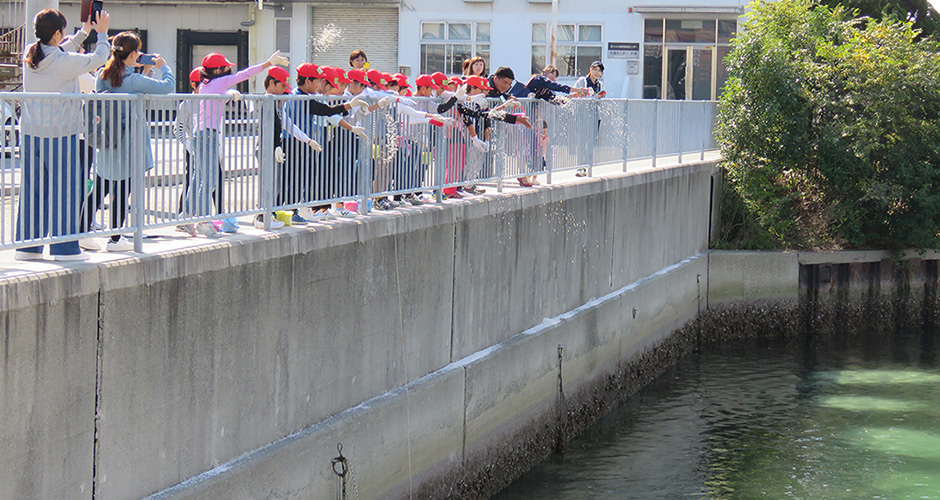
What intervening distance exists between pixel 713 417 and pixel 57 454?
34.8 ft

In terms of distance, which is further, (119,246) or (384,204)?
(384,204)

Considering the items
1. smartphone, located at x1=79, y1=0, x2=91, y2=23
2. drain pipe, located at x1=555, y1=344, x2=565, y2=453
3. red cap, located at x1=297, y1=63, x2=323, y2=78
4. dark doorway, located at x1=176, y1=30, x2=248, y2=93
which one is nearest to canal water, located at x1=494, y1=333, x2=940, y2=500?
drain pipe, located at x1=555, y1=344, x2=565, y2=453

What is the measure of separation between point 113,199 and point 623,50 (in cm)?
2952

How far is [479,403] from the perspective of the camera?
11141 mm

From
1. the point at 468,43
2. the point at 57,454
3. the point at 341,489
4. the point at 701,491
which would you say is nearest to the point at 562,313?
the point at 701,491

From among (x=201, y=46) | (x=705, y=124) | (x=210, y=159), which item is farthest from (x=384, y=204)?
(x=201, y=46)

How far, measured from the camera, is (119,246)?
22.6ft

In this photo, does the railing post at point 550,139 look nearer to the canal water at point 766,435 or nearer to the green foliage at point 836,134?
the canal water at point 766,435

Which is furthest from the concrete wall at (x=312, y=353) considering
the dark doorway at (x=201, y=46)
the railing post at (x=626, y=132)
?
the dark doorway at (x=201, y=46)

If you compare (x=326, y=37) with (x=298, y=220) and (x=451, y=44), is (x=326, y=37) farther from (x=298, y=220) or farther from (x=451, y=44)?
(x=298, y=220)

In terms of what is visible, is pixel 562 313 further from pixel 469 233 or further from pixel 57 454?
pixel 57 454

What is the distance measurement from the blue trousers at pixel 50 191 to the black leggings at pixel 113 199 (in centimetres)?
19

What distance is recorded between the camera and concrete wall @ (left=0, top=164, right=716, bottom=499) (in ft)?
19.9

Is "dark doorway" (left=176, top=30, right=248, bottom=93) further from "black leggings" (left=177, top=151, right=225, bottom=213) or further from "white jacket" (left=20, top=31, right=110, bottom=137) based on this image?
"white jacket" (left=20, top=31, right=110, bottom=137)
